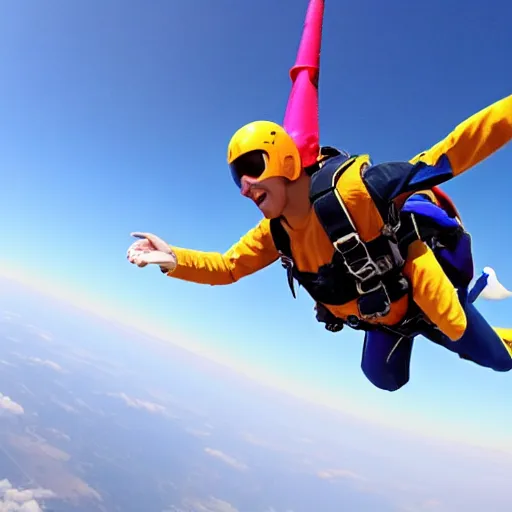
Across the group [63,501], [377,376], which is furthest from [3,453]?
[377,376]

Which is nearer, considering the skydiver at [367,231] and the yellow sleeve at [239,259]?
the skydiver at [367,231]

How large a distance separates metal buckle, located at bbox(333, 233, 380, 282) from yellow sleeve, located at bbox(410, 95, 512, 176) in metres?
0.63

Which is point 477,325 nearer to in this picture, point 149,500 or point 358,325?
point 358,325

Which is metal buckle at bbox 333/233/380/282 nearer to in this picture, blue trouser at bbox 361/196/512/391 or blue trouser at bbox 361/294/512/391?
blue trouser at bbox 361/196/512/391

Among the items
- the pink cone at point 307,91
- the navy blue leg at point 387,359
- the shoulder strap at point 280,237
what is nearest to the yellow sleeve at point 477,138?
the pink cone at point 307,91

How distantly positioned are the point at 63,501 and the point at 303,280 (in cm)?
20023

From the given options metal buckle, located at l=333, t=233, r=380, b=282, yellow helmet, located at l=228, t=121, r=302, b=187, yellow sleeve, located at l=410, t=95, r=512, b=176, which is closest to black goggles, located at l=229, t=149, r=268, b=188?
yellow helmet, located at l=228, t=121, r=302, b=187

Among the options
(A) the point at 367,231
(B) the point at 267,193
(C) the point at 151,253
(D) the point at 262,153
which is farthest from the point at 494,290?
(C) the point at 151,253

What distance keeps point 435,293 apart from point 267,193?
48.7 inches

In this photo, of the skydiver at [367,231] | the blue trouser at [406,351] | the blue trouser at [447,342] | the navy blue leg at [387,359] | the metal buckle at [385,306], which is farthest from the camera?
the navy blue leg at [387,359]

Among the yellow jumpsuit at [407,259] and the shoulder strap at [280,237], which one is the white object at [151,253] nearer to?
the yellow jumpsuit at [407,259]

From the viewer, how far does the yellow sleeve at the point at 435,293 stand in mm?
2723

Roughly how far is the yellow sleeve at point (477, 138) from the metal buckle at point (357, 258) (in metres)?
0.63

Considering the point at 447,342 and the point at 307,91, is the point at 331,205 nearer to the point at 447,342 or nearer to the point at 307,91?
the point at 307,91
